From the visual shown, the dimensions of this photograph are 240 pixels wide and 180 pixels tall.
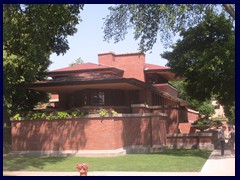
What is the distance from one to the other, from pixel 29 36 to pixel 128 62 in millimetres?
15420

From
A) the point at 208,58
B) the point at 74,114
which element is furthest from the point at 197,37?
the point at 74,114

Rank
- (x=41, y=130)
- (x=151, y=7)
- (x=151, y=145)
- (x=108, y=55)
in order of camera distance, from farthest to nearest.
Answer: (x=108, y=55)
(x=151, y=145)
(x=41, y=130)
(x=151, y=7)

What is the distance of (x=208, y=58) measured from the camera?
24.6 metres

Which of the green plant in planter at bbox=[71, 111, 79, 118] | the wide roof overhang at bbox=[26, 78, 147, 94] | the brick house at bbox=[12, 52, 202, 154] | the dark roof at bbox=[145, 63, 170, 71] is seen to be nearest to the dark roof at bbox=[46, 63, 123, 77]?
the brick house at bbox=[12, 52, 202, 154]

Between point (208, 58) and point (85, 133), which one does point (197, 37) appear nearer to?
point (208, 58)

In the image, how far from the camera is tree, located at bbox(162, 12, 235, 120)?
2375 centimetres

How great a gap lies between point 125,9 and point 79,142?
897 centimetres

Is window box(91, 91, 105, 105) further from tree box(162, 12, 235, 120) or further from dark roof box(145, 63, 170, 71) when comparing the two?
dark roof box(145, 63, 170, 71)

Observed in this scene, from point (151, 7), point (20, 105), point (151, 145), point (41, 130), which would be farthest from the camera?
point (20, 105)

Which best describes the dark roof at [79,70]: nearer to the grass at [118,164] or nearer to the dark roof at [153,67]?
the dark roof at [153,67]

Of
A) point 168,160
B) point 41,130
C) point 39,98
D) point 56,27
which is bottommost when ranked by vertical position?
point 168,160

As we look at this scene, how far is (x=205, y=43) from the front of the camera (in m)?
27.8

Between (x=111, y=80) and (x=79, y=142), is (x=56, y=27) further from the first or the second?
(x=79, y=142)
